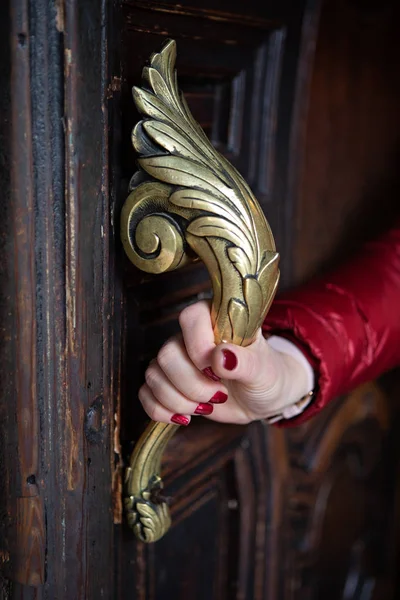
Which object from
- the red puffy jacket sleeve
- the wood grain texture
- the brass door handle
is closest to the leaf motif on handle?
the brass door handle

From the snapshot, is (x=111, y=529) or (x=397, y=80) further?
(x=397, y=80)

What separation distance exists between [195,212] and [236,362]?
8cm

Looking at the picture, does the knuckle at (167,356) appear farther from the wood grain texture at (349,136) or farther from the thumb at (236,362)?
the wood grain texture at (349,136)

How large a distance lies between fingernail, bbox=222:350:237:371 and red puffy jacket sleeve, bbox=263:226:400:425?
0.15m

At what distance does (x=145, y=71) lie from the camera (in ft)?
1.35

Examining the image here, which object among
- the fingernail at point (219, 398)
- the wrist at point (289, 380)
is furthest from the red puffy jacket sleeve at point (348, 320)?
the fingernail at point (219, 398)

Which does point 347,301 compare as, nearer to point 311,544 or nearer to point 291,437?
point 291,437

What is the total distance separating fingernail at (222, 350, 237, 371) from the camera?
412 millimetres

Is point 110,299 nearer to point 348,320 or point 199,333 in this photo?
point 199,333

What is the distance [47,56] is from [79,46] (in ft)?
0.06

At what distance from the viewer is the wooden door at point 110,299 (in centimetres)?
39

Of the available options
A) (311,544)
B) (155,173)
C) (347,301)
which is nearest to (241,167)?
(347,301)

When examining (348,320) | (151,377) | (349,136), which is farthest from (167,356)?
(349,136)

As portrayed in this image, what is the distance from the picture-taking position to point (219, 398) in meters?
0.46
